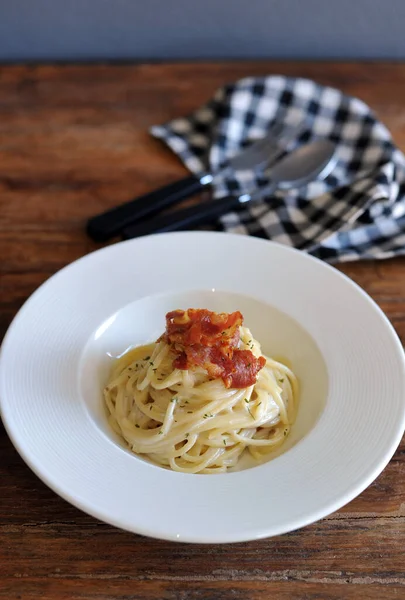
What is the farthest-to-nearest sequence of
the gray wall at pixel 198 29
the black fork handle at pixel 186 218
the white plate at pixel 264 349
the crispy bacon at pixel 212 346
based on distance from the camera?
the gray wall at pixel 198 29 < the black fork handle at pixel 186 218 < the crispy bacon at pixel 212 346 < the white plate at pixel 264 349

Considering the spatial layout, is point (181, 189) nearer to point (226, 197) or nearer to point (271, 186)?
point (226, 197)

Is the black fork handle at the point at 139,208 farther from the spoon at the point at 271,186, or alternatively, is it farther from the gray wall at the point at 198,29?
the gray wall at the point at 198,29

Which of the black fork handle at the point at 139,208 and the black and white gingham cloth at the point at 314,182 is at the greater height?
the black and white gingham cloth at the point at 314,182

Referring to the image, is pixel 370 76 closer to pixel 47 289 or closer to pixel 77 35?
pixel 77 35

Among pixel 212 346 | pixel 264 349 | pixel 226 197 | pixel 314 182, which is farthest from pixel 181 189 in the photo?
pixel 212 346

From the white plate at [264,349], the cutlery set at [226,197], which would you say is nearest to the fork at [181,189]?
the cutlery set at [226,197]

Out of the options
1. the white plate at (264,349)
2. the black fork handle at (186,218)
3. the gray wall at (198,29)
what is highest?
the gray wall at (198,29)

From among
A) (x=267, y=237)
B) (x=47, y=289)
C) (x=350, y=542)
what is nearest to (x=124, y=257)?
(x=47, y=289)
